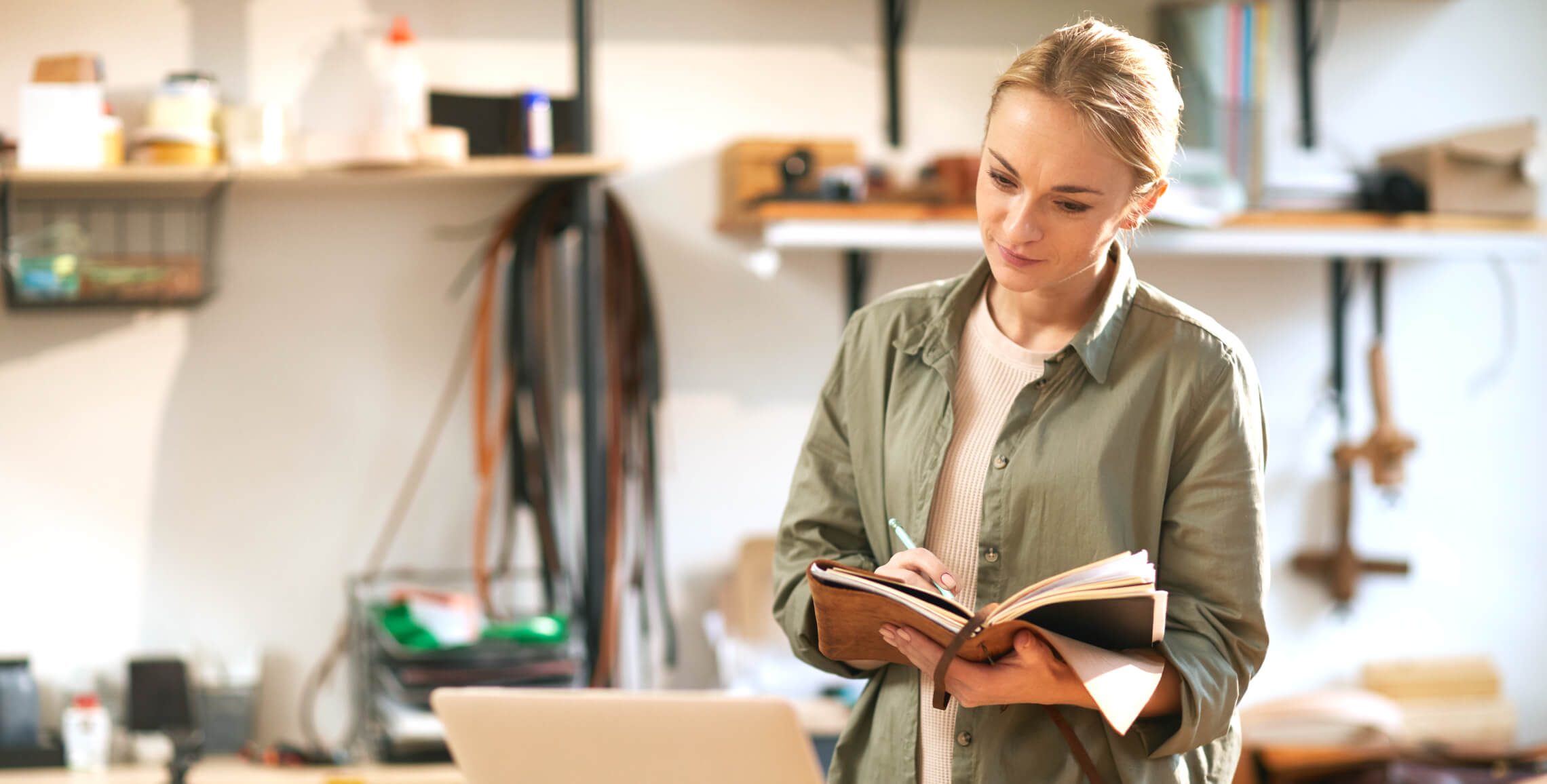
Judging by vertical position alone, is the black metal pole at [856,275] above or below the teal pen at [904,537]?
above

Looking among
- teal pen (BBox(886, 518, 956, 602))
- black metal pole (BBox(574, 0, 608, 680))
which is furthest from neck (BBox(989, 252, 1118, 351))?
black metal pole (BBox(574, 0, 608, 680))

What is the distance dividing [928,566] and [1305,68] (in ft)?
8.03

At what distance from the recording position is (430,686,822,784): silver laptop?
1343mm

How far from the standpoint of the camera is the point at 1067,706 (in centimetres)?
127

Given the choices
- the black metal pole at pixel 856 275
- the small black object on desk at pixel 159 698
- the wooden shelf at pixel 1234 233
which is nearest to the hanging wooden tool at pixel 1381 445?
the wooden shelf at pixel 1234 233

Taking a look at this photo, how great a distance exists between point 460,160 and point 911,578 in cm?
162

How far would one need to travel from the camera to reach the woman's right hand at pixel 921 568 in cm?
119

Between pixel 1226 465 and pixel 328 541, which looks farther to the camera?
pixel 328 541

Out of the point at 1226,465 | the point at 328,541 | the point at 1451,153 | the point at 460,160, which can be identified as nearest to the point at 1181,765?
the point at 1226,465

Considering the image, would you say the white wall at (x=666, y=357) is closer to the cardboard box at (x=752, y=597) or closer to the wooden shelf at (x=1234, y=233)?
the cardboard box at (x=752, y=597)

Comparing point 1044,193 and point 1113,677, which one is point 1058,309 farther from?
point 1113,677

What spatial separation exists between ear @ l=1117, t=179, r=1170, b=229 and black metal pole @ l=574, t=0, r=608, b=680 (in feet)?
4.77

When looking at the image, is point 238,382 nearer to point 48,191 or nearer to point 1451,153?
point 48,191

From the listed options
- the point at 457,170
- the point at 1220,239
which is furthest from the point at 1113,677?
the point at 1220,239
